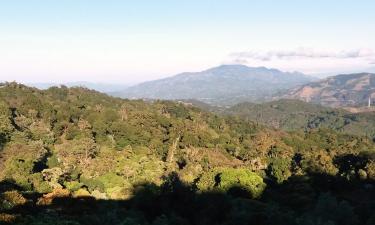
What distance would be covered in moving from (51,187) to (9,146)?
37.8 feet

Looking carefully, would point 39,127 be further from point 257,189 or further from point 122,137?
point 257,189

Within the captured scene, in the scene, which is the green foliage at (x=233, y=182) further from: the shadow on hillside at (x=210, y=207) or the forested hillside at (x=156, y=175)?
the shadow on hillside at (x=210, y=207)

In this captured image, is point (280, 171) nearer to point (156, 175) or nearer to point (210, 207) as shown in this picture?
point (156, 175)

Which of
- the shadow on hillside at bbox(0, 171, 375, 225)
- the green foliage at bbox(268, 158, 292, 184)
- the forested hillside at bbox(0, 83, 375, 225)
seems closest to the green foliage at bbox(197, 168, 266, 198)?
the forested hillside at bbox(0, 83, 375, 225)

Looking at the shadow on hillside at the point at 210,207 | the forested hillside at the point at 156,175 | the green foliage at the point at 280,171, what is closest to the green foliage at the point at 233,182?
the forested hillside at the point at 156,175

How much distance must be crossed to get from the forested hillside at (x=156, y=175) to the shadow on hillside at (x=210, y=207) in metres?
0.10

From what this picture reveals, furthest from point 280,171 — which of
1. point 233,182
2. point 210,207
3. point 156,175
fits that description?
point 210,207

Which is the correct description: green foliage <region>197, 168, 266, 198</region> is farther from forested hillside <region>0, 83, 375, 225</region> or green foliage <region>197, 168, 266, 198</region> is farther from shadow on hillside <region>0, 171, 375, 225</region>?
shadow on hillside <region>0, 171, 375, 225</region>

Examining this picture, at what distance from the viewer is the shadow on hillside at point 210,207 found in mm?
23661

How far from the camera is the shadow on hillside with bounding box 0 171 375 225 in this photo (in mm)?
23661

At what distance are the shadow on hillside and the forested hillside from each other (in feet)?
0.32

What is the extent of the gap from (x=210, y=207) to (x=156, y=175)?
A: 48.3 feet

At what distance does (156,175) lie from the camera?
5253cm

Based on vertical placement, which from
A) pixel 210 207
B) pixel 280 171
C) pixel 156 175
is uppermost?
pixel 156 175
